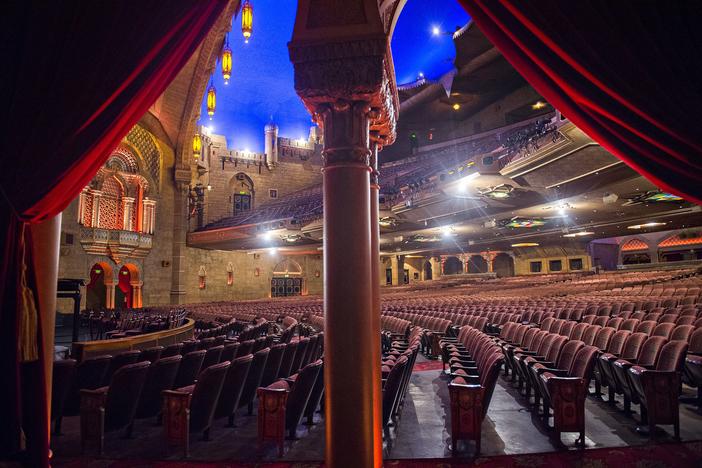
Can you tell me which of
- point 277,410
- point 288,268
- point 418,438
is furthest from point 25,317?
point 288,268

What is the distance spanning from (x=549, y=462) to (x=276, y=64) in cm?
3265

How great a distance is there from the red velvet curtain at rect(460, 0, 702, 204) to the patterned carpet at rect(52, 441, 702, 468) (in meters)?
1.58

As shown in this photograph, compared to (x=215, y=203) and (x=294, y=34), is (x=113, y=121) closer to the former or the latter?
(x=294, y=34)

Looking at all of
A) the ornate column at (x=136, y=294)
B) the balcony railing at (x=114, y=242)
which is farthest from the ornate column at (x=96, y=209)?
the ornate column at (x=136, y=294)

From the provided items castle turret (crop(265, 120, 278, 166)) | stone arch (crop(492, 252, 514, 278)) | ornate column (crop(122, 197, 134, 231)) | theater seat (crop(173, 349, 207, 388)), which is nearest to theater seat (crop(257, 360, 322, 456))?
theater seat (crop(173, 349, 207, 388))

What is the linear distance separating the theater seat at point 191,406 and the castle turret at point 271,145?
68.6 ft

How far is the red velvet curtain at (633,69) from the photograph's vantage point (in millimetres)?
1930

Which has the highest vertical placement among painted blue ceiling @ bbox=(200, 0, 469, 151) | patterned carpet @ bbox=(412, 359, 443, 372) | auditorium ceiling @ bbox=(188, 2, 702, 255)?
painted blue ceiling @ bbox=(200, 0, 469, 151)

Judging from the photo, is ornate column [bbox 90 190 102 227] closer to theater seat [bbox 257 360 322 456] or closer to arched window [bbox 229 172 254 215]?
arched window [bbox 229 172 254 215]

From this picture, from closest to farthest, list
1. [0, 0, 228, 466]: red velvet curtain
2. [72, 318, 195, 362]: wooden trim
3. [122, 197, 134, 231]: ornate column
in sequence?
[0, 0, 228, 466]: red velvet curtain < [72, 318, 195, 362]: wooden trim < [122, 197, 134, 231]: ornate column

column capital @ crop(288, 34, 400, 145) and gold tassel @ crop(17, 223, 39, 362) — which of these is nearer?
gold tassel @ crop(17, 223, 39, 362)

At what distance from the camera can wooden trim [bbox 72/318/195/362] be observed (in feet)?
15.6

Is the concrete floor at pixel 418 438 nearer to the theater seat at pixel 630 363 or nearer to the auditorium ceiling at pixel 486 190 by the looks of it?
the theater seat at pixel 630 363

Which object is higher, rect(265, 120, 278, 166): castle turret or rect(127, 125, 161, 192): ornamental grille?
rect(265, 120, 278, 166): castle turret
